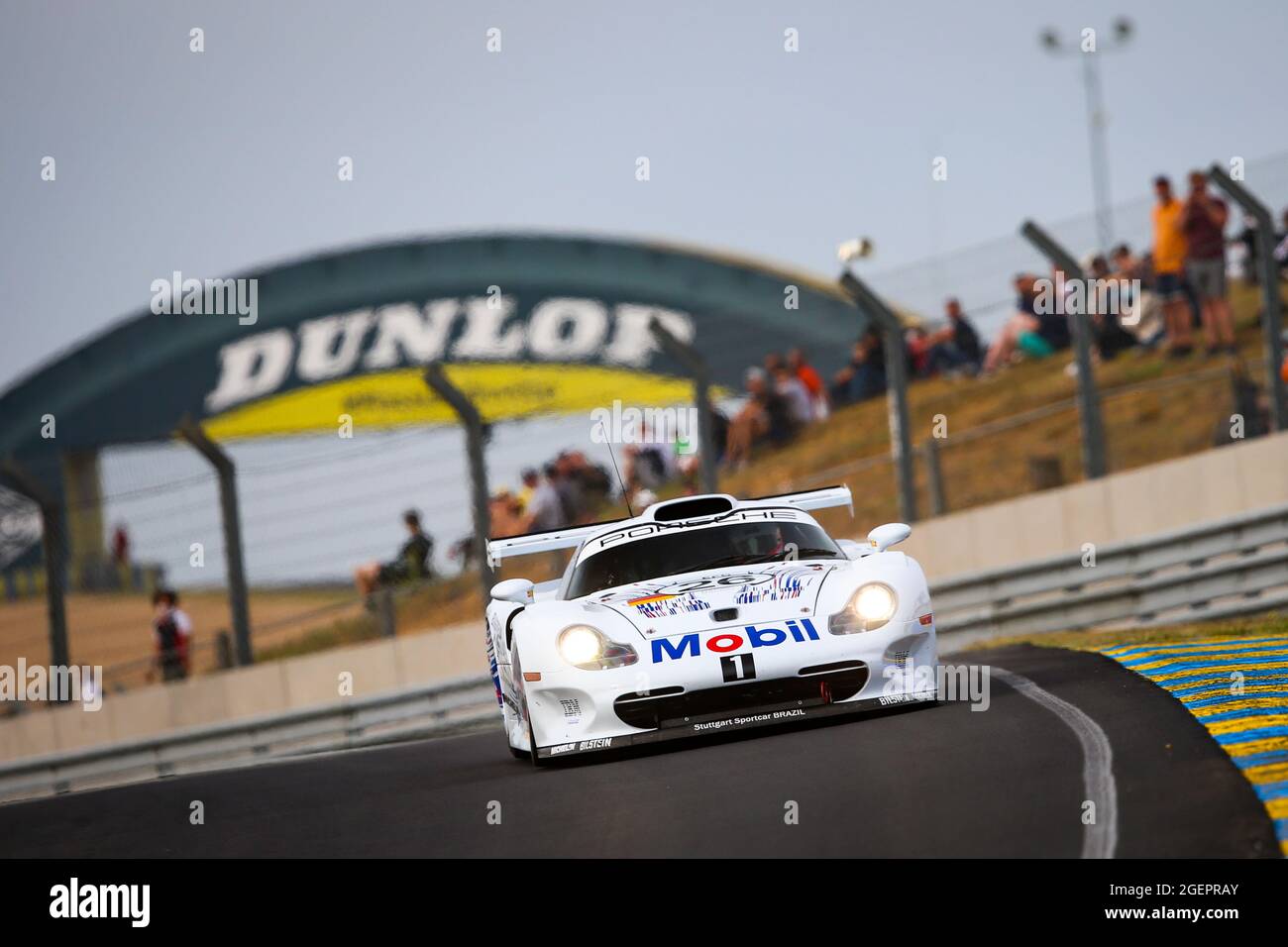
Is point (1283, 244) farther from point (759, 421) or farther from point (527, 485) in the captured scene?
point (527, 485)

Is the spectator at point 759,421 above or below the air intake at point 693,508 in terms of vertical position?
above

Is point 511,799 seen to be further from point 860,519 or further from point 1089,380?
point 860,519

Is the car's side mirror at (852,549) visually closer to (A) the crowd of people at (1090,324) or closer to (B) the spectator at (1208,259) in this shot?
(A) the crowd of people at (1090,324)

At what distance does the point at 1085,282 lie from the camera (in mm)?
14430

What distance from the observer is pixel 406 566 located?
16172 millimetres

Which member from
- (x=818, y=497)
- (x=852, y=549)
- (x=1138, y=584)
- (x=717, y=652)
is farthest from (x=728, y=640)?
(x=1138, y=584)

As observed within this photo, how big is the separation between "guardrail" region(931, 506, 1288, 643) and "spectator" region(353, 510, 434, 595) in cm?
441

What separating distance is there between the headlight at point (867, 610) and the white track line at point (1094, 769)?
0.83m

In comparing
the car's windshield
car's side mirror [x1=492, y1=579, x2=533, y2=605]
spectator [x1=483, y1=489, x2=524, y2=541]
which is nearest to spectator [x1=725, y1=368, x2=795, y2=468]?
spectator [x1=483, y1=489, x2=524, y2=541]

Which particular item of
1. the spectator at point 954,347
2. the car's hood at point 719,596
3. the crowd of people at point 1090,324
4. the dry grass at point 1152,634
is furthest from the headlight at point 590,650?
the spectator at point 954,347

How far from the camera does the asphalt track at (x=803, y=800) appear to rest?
17.9 ft

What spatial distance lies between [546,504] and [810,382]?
3.20 meters
